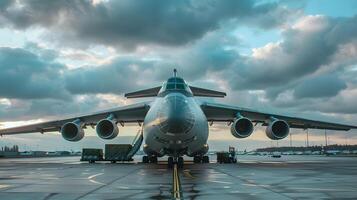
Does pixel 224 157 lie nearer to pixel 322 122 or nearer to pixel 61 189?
pixel 322 122

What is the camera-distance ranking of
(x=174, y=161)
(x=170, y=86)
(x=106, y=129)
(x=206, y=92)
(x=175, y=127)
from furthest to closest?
(x=206, y=92), (x=106, y=129), (x=174, y=161), (x=170, y=86), (x=175, y=127)

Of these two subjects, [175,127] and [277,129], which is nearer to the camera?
[175,127]

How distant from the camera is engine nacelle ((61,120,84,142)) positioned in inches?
1183

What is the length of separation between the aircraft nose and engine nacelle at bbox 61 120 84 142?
9.47m

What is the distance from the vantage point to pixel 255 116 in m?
32.2

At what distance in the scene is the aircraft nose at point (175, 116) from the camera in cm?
2158

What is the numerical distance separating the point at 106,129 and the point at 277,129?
11.1 meters

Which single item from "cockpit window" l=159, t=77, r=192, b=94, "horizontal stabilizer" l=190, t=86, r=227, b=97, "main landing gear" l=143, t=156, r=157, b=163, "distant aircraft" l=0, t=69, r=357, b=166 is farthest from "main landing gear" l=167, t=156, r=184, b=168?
"horizontal stabilizer" l=190, t=86, r=227, b=97

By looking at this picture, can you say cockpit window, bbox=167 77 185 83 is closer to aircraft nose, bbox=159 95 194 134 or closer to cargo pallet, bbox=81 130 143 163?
aircraft nose, bbox=159 95 194 134

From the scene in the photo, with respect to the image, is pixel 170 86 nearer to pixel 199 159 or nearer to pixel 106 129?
pixel 106 129

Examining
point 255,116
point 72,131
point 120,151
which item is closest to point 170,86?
point 72,131

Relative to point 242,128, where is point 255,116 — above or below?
above

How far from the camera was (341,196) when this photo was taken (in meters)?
10.3

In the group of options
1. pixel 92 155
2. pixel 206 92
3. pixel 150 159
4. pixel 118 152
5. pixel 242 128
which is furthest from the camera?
pixel 92 155
